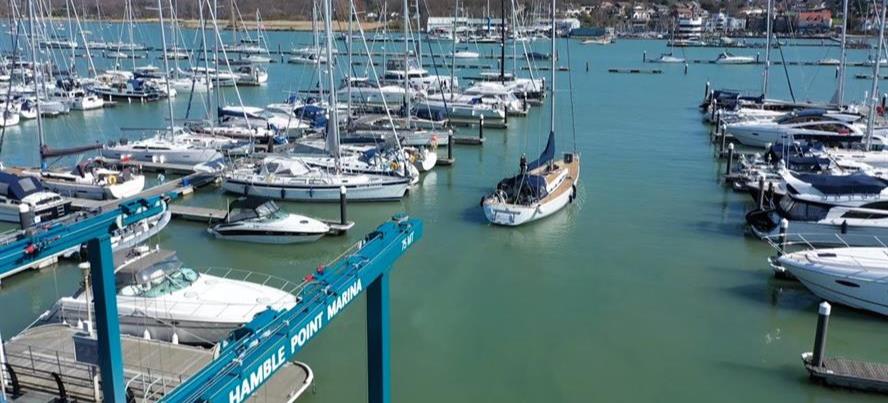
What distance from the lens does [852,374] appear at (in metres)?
14.3

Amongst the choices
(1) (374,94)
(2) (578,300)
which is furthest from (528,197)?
(1) (374,94)

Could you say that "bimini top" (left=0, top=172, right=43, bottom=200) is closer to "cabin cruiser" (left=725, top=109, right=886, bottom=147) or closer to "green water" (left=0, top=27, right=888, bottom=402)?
"green water" (left=0, top=27, right=888, bottom=402)

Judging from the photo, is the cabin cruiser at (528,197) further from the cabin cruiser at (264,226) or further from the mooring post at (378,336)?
the mooring post at (378,336)

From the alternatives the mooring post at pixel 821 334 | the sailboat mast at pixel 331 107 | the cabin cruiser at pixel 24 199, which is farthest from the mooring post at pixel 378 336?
the sailboat mast at pixel 331 107

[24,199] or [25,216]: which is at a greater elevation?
[25,216]

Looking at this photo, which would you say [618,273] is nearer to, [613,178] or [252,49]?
[613,178]

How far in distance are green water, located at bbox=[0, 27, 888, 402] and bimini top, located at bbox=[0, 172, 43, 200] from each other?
481 cm

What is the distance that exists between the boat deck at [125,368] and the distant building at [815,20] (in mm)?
159899

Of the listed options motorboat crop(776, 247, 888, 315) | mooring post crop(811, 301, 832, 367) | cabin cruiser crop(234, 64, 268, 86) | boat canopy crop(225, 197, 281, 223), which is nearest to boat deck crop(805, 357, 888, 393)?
mooring post crop(811, 301, 832, 367)

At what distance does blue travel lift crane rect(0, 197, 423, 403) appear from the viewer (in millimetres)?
6984

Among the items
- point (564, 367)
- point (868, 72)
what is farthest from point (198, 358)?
point (868, 72)

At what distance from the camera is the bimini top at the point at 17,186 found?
2472 centimetres

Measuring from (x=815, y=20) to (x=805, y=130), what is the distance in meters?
137

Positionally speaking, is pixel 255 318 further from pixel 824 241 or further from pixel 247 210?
pixel 824 241
